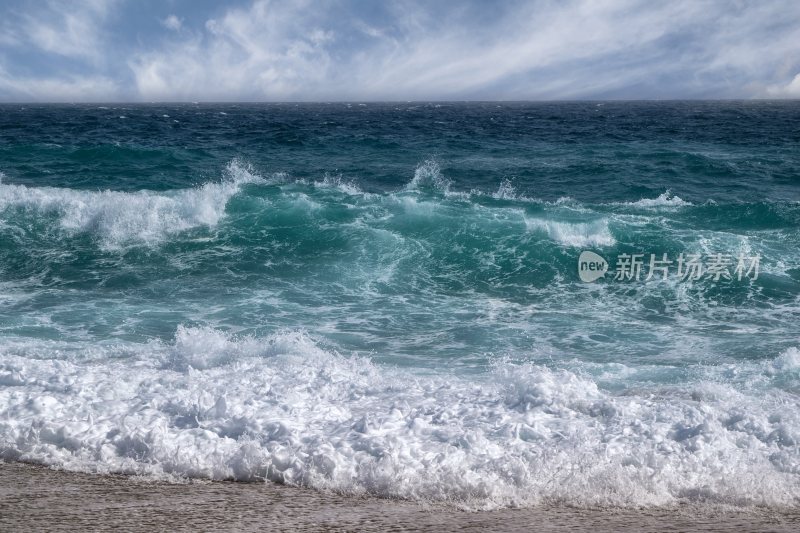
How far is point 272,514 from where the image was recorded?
438cm

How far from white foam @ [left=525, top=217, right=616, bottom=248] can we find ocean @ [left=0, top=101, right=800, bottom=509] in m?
0.10

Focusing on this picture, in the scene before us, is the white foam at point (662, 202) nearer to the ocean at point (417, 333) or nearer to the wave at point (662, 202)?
the wave at point (662, 202)

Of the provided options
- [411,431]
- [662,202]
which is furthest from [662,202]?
[411,431]

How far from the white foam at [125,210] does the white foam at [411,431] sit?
26.7 ft

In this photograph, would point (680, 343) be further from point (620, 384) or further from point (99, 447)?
point (99, 447)

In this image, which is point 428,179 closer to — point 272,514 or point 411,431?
point 411,431

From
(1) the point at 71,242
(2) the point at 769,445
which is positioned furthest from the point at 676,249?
(1) the point at 71,242

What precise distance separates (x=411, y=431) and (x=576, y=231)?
1029 cm

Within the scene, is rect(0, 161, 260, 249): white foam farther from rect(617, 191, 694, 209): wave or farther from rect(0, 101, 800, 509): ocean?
rect(617, 191, 694, 209): wave

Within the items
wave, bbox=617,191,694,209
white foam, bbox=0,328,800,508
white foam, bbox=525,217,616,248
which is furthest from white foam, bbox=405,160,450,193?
white foam, bbox=0,328,800,508

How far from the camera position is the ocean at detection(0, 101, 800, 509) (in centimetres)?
502

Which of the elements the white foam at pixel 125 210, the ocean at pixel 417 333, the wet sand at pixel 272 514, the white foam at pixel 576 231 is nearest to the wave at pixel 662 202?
the ocean at pixel 417 333

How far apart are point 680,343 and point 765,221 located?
356 inches

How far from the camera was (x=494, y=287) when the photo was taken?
11.6 metres
